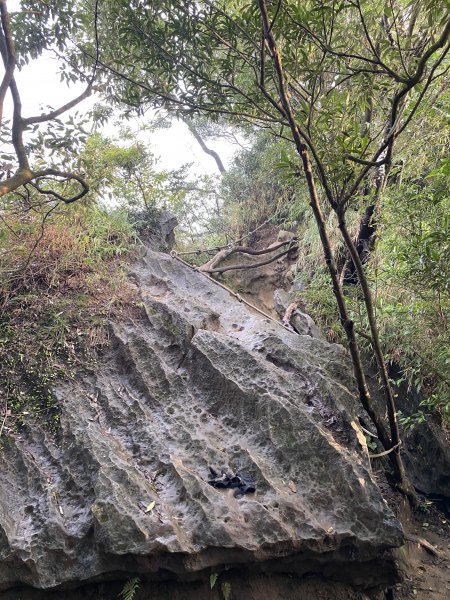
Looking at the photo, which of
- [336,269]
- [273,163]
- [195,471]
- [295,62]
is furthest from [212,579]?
[273,163]

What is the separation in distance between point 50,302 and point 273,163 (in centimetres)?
272

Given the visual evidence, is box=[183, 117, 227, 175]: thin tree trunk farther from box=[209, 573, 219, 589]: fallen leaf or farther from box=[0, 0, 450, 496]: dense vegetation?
box=[209, 573, 219, 589]: fallen leaf

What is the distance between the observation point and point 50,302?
4062 millimetres

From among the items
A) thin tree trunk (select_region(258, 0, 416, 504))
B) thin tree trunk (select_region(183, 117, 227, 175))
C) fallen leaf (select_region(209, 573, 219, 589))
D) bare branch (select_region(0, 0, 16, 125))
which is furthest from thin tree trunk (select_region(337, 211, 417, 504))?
thin tree trunk (select_region(183, 117, 227, 175))

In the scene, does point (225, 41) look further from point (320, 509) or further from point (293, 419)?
point (320, 509)

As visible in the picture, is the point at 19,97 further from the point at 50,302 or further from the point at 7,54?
the point at 50,302

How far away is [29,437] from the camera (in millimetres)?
3217

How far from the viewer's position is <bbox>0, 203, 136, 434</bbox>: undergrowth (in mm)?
3453

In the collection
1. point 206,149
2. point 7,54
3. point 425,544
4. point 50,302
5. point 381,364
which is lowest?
point 425,544

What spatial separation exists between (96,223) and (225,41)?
310 centimetres

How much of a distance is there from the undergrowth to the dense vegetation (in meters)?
0.02

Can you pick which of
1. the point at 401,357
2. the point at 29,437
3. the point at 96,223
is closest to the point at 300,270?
the point at 401,357

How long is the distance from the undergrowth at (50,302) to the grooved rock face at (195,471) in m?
0.19

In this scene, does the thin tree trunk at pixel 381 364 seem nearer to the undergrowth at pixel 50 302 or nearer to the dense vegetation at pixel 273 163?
the dense vegetation at pixel 273 163
